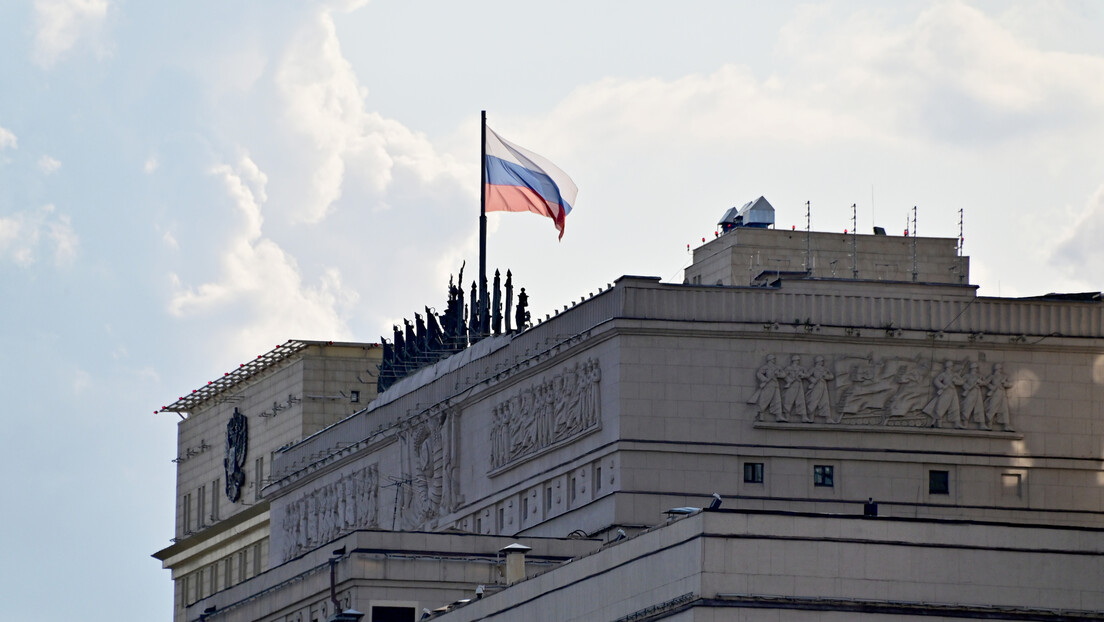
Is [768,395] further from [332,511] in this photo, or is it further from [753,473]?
[332,511]

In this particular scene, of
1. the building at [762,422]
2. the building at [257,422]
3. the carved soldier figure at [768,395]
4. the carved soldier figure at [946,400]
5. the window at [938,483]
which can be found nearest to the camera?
the building at [762,422]

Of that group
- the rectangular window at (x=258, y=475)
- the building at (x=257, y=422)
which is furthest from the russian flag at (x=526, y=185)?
the rectangular window at (x=258, y=475)

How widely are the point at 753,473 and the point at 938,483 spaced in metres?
7.04

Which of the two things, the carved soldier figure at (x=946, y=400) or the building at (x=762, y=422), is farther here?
the carved soldier figure at (x=946, y=400)

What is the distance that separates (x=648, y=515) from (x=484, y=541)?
6.01 metres

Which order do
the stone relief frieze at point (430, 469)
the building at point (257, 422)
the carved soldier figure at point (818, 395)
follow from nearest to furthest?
the carved soldier figure at point (818, 395)
the stone relief frieze at point (430, 469)
the building at point (257, 422)

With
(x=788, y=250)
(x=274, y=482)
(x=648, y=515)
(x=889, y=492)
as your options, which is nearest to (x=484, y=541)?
(x=648, y=515)

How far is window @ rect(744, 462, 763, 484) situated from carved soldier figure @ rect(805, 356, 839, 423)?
8.72ft

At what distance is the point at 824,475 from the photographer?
118562 millimetres

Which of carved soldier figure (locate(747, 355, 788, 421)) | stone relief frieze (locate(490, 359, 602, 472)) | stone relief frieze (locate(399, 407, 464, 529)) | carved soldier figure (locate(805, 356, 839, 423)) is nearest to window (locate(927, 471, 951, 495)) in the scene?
carved soldier figure (locate(805, 356, 839, 423))

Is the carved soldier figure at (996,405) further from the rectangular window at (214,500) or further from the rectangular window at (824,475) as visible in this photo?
the rectangular window at (214,500)

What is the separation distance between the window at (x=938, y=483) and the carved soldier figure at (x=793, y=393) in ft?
17.1

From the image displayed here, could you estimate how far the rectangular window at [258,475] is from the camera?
18712 centimetres

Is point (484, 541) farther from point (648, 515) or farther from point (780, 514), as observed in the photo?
point (780, 514)
